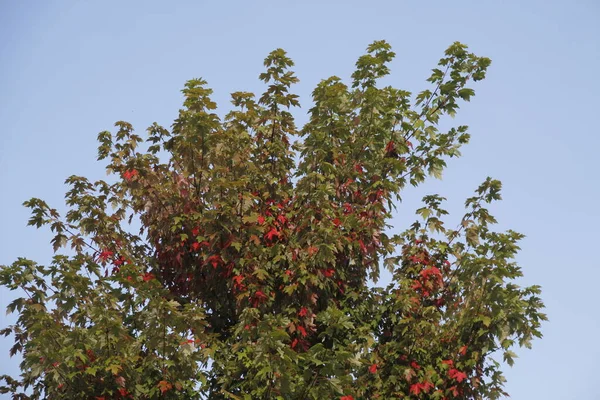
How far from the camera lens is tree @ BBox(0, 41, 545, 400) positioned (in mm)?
12070

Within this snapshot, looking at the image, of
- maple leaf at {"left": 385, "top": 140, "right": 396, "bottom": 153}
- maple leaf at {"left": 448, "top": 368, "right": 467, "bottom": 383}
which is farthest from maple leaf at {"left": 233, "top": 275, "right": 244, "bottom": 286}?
maple leaf at {"left": 385, "top": 140, "right": 396, "bottom": 153}

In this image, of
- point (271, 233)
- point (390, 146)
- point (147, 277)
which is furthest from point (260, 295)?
point (390, 146)

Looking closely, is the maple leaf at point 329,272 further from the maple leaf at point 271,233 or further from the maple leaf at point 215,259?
the maple leaf at point 215,259

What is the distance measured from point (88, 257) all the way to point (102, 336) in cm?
233

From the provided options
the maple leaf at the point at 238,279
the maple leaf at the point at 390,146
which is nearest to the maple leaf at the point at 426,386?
the maple leaf at the point at 238,279

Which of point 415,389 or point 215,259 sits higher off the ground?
point 215,259

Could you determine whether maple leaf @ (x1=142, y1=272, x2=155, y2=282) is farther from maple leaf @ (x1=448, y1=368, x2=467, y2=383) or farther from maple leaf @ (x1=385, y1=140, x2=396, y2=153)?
maple leaf @ (x1=448, y1=368, x2=467, y2=383)

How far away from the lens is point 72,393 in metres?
12.1

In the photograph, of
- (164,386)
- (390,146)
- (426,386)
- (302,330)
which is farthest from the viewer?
(390,146)

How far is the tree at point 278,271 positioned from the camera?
1207 cm

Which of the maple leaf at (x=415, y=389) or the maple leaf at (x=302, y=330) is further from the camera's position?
the maple leaf at (x=415, y=389)

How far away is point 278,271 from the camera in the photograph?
13.5 meters

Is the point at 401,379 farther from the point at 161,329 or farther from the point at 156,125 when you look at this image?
the point at 156,125

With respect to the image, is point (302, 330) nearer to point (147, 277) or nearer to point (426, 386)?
point (426, 386)
